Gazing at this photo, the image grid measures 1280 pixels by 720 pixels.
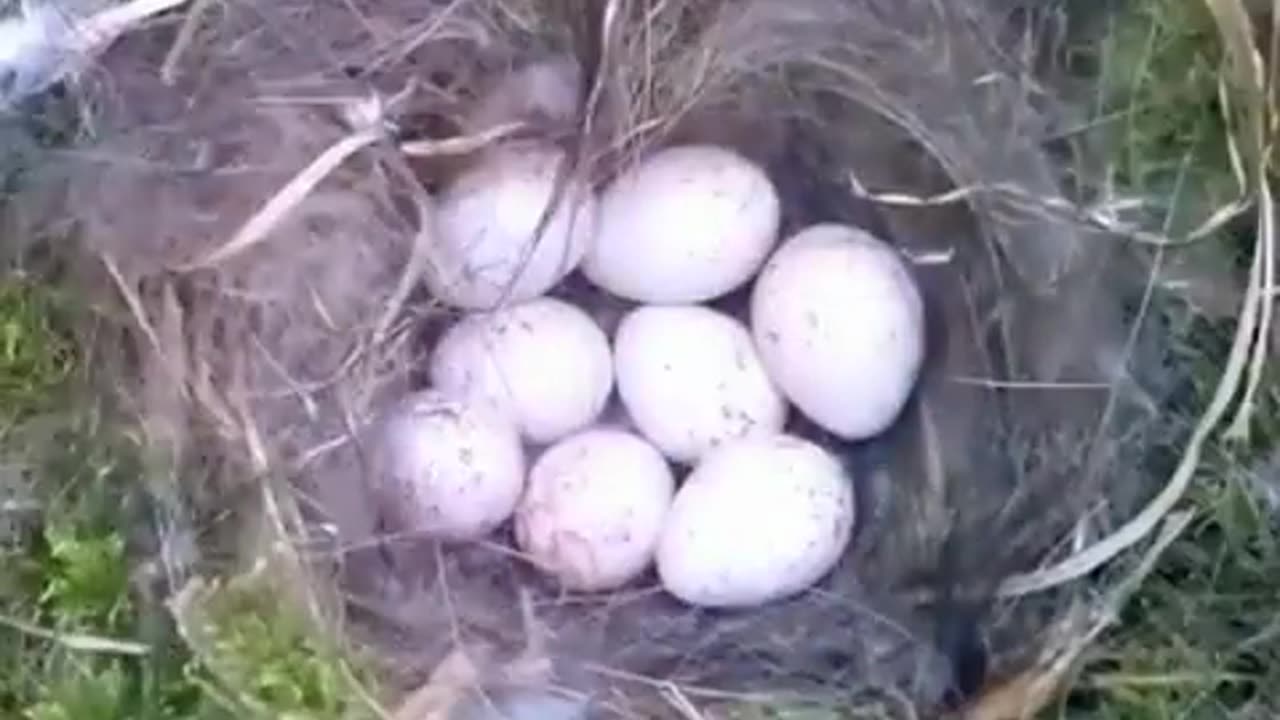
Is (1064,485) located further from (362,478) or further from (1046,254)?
(362,478)

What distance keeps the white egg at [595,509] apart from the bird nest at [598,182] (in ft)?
0.05

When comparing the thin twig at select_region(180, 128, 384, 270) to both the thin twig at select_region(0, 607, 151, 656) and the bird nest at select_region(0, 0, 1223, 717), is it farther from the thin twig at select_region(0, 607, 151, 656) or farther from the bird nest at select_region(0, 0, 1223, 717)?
the thin twig at select_region(0, 607, 151, 656)

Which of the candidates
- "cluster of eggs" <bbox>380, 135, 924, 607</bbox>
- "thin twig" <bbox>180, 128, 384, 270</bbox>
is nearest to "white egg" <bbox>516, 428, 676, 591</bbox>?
"cluster of eggs" <bbox>380, 135, 924, 607</bbox>

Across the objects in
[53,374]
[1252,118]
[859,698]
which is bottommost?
[859,698]

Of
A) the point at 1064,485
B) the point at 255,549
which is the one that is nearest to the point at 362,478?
the point at 255,549

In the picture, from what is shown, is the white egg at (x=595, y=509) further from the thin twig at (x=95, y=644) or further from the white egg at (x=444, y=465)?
the thin twig at (x=95, y=644)

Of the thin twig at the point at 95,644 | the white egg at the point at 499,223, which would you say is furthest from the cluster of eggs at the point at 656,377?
the thin twig at the point at 95,644

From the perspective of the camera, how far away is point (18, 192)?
1.18 metres

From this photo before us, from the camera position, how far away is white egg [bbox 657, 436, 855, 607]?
1.19 m

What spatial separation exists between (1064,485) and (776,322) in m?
0.15

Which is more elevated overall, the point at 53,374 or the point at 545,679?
the point at 53,374

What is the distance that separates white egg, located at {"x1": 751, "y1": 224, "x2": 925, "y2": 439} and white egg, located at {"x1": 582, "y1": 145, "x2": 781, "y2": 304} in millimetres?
18

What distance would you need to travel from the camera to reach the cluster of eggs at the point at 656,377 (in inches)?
47.4

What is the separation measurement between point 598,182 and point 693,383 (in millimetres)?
101
